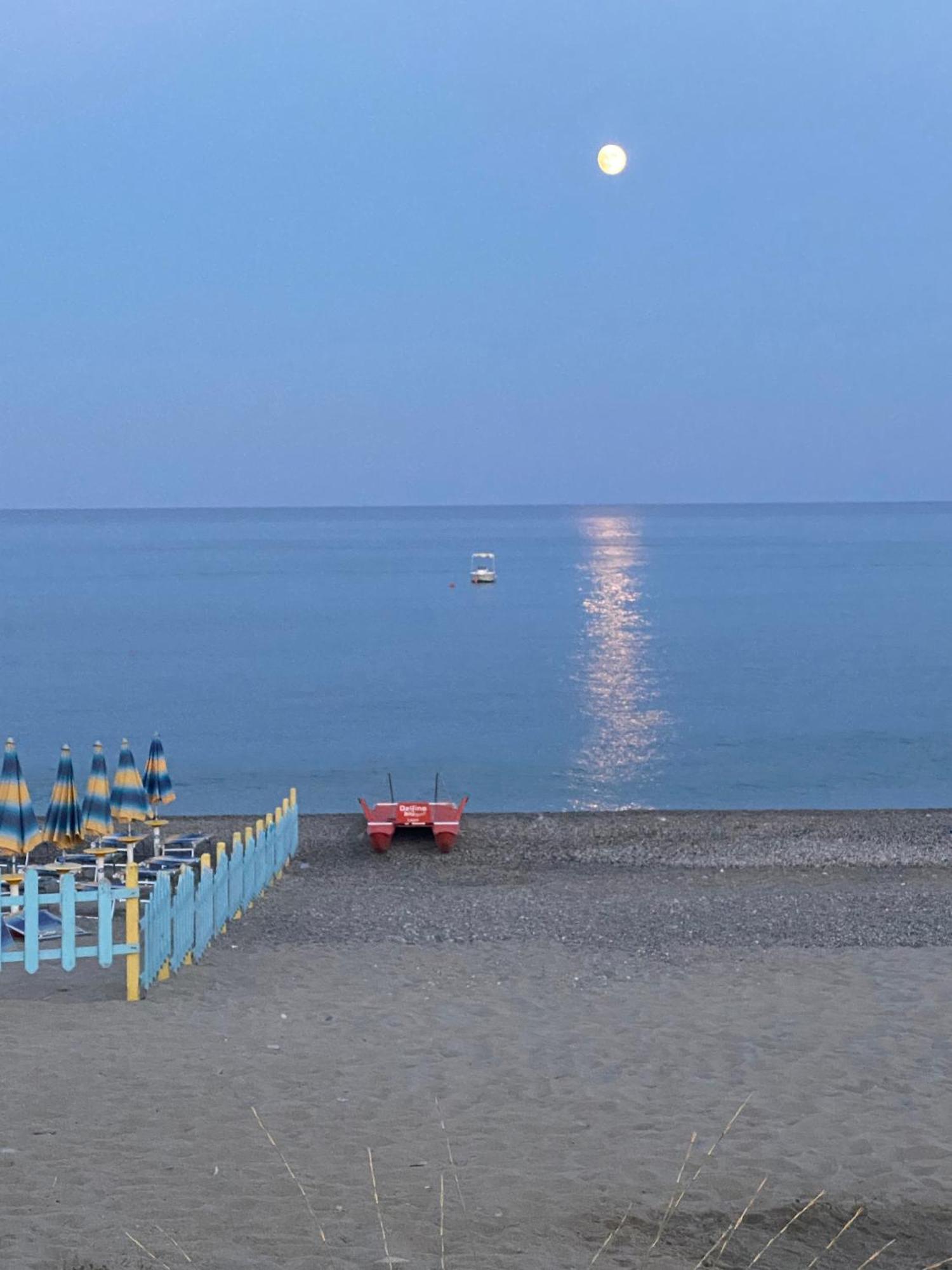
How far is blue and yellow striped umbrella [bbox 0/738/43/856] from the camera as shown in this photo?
15.2 metres

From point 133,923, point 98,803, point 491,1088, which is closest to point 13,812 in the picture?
A: point 98,803

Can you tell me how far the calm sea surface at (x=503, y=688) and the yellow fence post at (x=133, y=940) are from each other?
65.7 ft

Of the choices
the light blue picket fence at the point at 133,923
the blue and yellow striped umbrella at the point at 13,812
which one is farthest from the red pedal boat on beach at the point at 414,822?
the light blue picket fence at the point at 133,923

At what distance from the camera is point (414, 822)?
2102 cm

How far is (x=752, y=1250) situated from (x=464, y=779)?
30.6 m

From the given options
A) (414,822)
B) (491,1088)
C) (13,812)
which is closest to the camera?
(491,1088)

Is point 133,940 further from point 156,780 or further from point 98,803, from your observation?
point 156,780

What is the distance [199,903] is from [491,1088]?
14.5ft

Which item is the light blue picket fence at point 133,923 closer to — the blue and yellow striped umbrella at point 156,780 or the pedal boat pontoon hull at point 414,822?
the blue and yellow striped umbrella at point 156,780

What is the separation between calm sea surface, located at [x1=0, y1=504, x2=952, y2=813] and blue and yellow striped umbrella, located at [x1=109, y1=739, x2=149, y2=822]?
1315cm

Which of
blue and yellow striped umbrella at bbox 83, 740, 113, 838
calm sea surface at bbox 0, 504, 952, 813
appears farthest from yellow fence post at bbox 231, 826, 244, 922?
calm sea surface at bbox 0, 504, 952, 813

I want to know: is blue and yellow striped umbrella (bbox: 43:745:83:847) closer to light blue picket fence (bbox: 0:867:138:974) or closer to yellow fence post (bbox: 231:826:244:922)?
yellow fence post (bbox: 231:826:244:922)

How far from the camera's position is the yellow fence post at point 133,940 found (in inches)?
415

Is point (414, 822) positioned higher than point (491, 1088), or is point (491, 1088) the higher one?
point (491, 1088)
